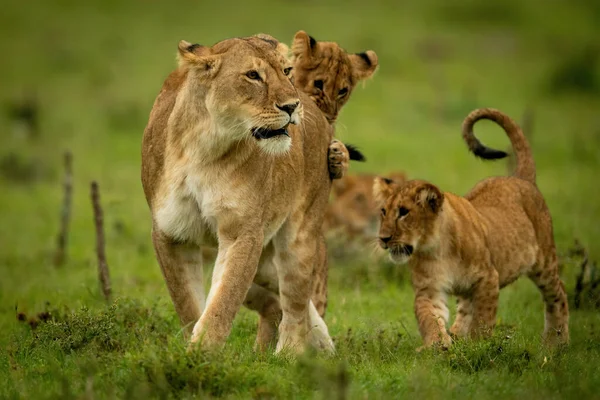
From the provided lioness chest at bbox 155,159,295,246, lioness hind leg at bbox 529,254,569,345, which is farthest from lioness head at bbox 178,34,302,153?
lioness hind leg at bbox 529,254,569,345

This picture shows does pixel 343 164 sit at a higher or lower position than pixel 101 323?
higher

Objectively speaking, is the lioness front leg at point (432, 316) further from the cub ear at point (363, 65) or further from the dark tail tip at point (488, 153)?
the cub ear at point (363, 65)

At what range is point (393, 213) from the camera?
6.57 metres

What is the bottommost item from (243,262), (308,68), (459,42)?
(243,262)

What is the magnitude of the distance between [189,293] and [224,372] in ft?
3.24

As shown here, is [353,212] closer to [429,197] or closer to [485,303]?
[429,197]

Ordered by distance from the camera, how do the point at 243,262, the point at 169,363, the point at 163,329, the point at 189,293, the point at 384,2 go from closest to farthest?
the point at 169,363 < the point at 243,262 < the point at 189,293 < the point at 163,329 < the point at 384,2

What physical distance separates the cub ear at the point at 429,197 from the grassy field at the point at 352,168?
820 mm

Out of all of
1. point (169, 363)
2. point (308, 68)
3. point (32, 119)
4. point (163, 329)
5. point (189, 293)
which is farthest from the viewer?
point (32, 119)

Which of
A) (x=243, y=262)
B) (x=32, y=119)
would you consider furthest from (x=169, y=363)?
(x=32, y=119)

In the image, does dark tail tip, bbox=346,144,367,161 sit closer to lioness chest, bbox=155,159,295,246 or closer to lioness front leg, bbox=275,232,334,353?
lioness front leg, bbox=275,232,334,353

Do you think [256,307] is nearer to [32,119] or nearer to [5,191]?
[5,191]

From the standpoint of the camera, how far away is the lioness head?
520 centimetres

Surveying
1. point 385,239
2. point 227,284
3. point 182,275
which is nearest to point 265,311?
point 385,239
